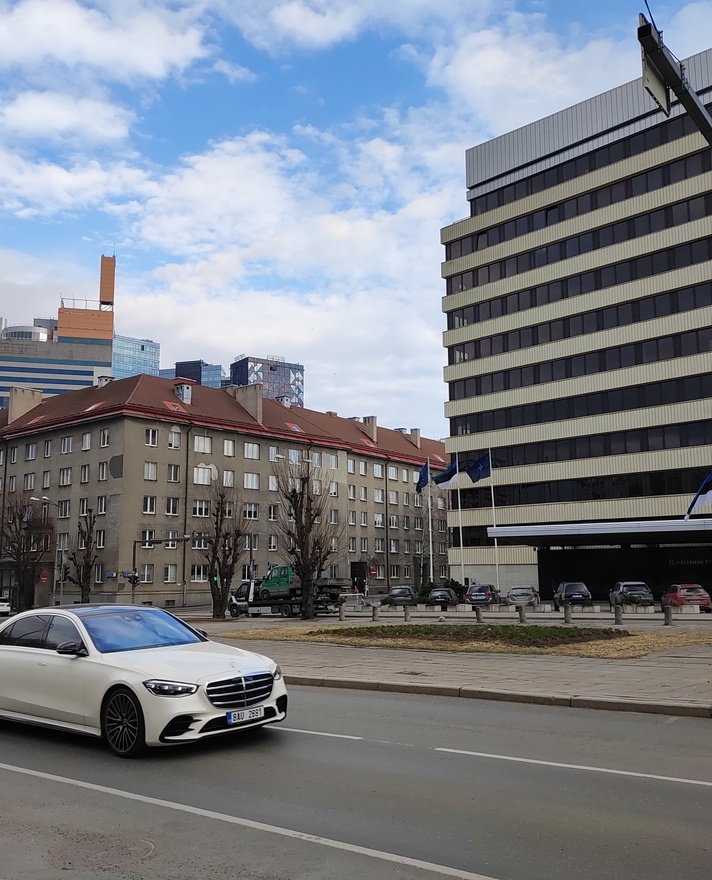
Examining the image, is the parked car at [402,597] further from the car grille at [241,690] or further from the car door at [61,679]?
the car grille at [241,690]

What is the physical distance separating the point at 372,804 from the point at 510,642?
1320cm

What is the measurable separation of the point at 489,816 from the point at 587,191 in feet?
178

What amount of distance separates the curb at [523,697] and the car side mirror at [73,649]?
5951 millimetres

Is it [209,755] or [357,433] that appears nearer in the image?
[209,755]

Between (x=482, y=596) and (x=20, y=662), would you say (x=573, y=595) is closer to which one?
(x=482, y=596)

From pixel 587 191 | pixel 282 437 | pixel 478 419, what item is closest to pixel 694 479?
pixel 478 419

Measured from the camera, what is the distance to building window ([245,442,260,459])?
7169cm

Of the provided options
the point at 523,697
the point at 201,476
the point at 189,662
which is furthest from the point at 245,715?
the point at 201,476

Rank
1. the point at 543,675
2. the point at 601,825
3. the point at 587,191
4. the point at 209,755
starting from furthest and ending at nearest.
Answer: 1. the point at 587,191
2. the point at 543,675
3. the point at 209,755
4. the point at 601,825

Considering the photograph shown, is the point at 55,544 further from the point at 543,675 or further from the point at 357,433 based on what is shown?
the point at 543,675

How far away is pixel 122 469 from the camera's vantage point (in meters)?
62.3

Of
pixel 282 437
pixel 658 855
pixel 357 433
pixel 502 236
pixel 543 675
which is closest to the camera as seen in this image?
pixel 658 855

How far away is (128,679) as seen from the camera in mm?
7992

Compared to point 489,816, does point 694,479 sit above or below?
above
